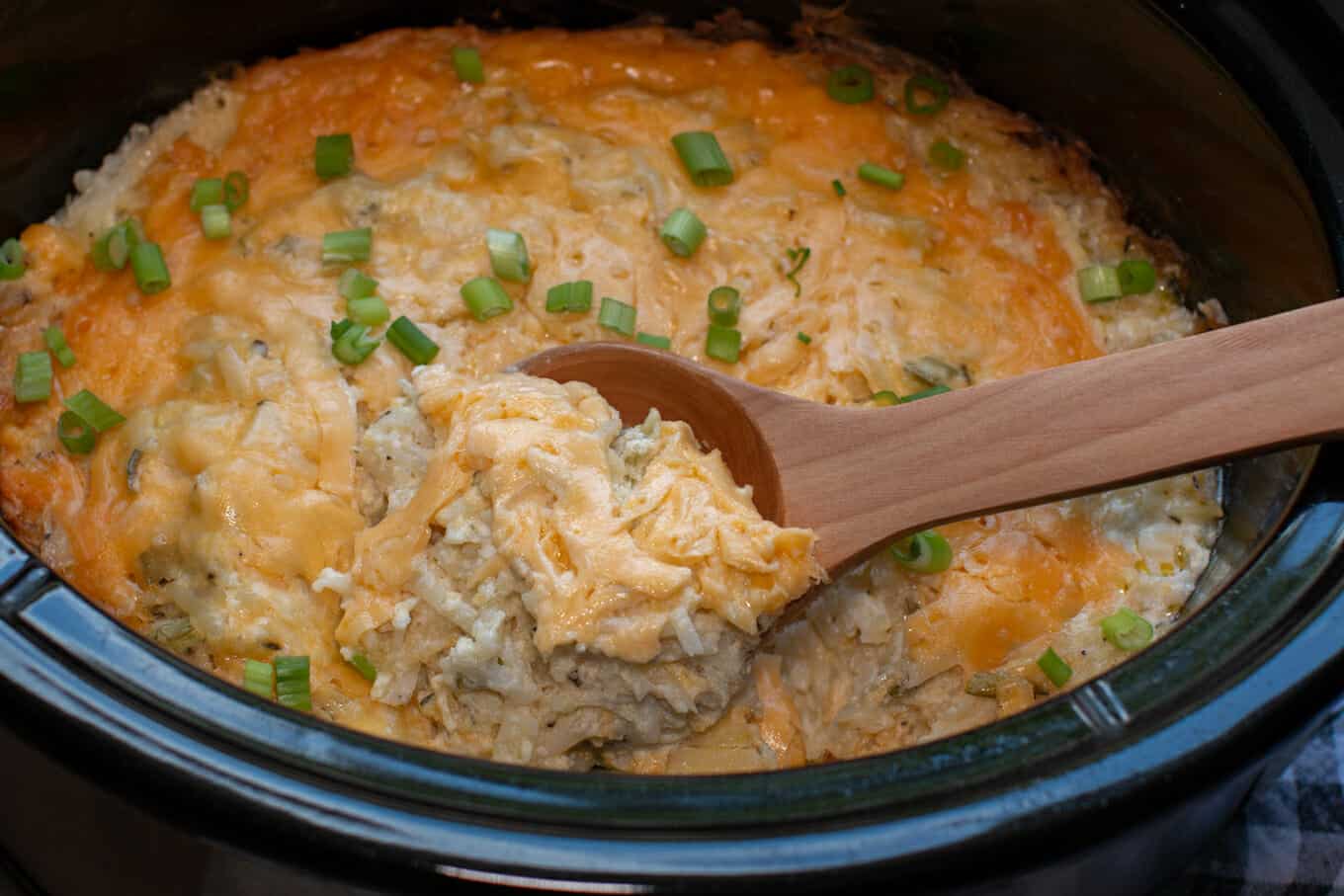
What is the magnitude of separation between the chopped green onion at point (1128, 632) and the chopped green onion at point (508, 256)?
1183mm

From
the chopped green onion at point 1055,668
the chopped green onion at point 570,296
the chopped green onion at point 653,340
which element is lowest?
the chopped green onion at point 1055,668

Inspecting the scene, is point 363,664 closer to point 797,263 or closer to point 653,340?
point 653,340

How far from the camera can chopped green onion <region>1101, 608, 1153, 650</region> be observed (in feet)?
7.02

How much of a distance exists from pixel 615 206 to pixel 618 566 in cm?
91

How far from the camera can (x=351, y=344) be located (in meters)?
2.30

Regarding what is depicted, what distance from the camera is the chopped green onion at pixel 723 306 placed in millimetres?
2434

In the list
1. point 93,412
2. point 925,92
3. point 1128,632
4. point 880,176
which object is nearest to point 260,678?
point 93,412

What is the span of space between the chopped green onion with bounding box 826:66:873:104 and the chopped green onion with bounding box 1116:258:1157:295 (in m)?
0.63

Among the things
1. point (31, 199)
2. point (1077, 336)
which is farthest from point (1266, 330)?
point (31, 199)

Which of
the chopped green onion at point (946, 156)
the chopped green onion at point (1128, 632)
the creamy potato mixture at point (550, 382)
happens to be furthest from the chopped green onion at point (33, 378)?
the chopped green onion at point (1128, 632)

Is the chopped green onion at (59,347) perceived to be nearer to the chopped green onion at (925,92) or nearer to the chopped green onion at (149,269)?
the chopped green onion at (149,269)

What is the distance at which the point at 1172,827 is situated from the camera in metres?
1.71

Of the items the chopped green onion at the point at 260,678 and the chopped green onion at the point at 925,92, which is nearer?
the chopped green onion at the point at 260,678

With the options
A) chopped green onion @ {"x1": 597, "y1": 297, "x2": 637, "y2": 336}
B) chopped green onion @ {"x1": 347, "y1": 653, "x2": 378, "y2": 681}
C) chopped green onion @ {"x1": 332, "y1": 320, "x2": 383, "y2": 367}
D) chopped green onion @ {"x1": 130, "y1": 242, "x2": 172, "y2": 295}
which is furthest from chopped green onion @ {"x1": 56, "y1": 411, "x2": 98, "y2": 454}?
chopped green onion @ {"x1": 597, "y1": 297, "x2": 637, "y2": 336}
